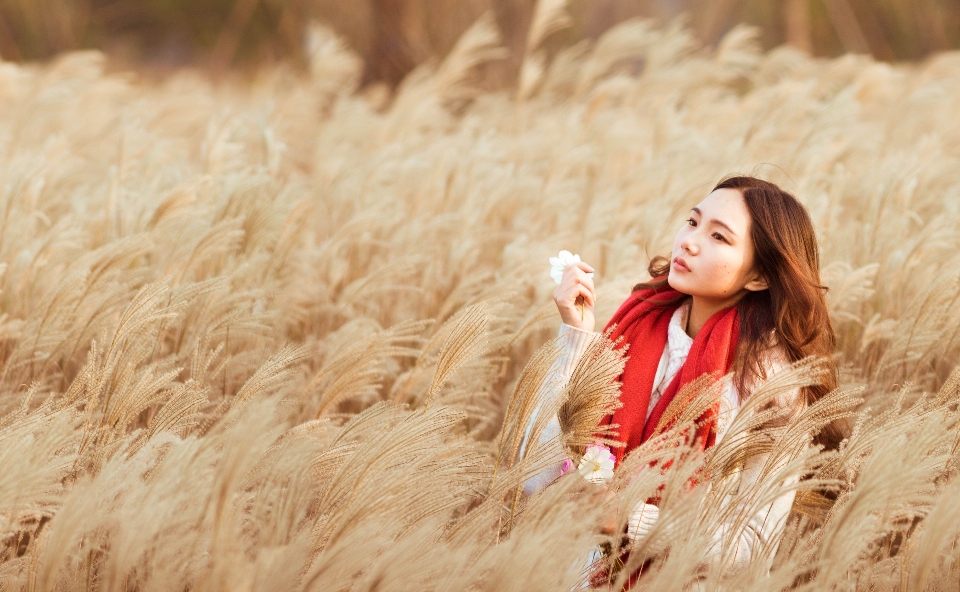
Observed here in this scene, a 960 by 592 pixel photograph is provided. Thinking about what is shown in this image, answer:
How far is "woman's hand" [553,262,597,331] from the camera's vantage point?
83.7 inches

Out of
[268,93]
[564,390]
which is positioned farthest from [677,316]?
[268,93]

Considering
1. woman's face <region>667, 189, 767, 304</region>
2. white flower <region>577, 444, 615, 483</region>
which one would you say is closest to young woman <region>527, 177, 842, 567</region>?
woman's face <region>667, 189, 767, 304</region>

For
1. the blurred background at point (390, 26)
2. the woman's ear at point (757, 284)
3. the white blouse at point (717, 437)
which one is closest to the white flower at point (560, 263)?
the white blouse at point (717, 437)

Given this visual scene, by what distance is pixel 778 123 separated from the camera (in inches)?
189

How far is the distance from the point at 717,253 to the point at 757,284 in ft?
0.48

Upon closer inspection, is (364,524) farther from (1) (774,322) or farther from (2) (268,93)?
(2) (268,93)

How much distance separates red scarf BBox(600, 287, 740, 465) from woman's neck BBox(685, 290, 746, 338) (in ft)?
0.16

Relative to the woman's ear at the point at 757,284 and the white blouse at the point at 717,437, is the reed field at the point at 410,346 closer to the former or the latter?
the white blouse at the point at 717,437

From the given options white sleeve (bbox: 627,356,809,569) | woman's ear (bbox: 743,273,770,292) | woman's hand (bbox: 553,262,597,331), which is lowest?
white sleeve (bbox: 627,356,809,569)

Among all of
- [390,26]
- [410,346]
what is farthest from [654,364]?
[390,26]

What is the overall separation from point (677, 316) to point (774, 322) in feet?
0.82

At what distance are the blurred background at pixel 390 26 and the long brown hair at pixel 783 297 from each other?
618cm

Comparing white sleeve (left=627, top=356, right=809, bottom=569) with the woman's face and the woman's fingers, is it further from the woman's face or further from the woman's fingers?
the woman's fingers

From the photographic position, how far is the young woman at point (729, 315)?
200cm
